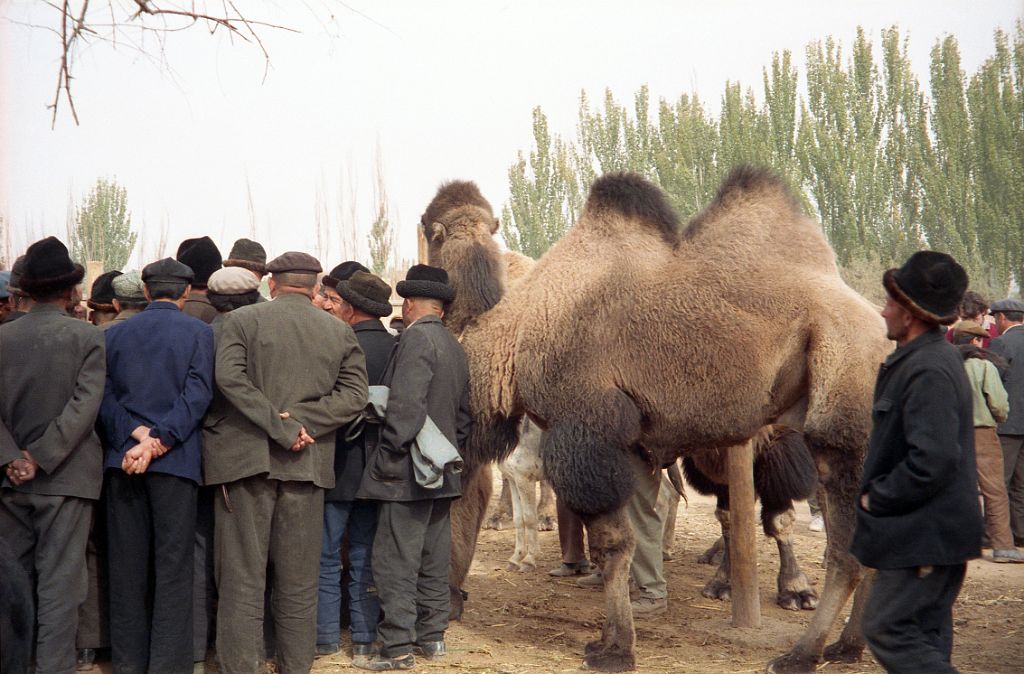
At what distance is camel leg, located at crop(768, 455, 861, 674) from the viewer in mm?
5879

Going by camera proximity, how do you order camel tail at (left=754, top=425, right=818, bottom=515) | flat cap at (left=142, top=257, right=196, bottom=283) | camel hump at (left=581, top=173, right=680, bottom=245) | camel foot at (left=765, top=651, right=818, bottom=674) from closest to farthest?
1. flat cap at (left=142, top=257, right=196, bottom=283)
2. camel foot at (left=765, top=651, right=818, bottom=674)
3. camel hump at (left=581, top=173, right=680, bottom=245)
4. camel tail at (left=754, top=425, right=818, bottom=515)

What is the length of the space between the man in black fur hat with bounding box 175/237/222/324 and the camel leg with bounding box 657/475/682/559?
444 cm

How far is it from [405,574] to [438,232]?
2607 millimetres

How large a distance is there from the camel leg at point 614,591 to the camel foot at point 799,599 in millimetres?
2030

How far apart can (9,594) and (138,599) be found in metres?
2.10

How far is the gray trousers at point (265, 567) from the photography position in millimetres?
5512

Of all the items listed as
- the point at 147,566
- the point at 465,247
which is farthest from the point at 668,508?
the point at 147,566

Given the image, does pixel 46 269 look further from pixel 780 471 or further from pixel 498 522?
pixel 498 522

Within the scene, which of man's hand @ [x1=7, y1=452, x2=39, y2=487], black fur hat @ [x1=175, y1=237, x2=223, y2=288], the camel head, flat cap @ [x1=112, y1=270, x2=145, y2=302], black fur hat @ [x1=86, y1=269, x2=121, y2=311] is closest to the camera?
man's hand @ [x1=7, y1=452, x2=39, y2=487]

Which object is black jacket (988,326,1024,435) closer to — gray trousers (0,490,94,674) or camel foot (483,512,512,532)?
camel foot (483,512,512,532)

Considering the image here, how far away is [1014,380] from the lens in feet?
33.5

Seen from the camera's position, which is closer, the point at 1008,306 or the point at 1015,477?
the point at 1015,477

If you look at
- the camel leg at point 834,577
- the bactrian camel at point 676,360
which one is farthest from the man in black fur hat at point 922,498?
the camel leg at point 834,577

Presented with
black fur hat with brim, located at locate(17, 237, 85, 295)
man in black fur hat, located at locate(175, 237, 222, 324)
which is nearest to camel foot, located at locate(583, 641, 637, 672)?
man in black fur hat, located at locate(175, 237, 222, 324)
